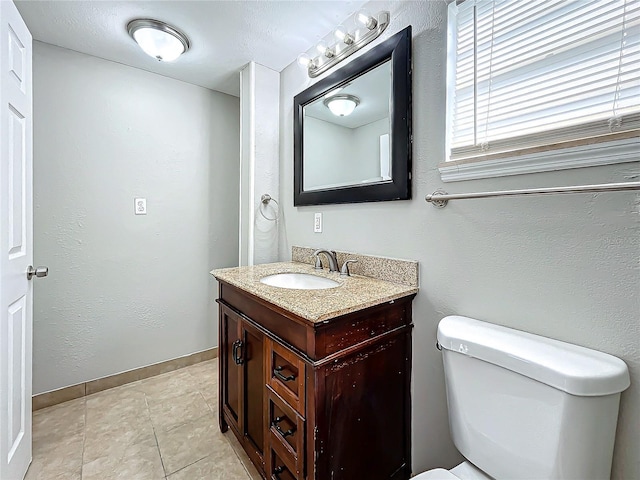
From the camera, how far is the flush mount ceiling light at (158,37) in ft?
5.03

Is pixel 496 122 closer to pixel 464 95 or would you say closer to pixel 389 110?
pixel 464 95

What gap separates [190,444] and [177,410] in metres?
0.34

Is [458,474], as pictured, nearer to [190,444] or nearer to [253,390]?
[253,390]

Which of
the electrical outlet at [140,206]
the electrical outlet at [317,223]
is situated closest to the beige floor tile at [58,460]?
the electrical outlet at [140,206]

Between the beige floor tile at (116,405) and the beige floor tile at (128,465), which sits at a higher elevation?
the beige floor tile at (116,405)

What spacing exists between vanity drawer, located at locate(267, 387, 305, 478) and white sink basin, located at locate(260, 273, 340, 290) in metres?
0.52

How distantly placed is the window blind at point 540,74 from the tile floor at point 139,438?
1721mm

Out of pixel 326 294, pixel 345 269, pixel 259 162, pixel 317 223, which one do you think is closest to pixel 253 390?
pixel 326 294

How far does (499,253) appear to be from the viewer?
3.22 ft

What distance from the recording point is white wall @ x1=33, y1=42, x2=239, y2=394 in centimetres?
178

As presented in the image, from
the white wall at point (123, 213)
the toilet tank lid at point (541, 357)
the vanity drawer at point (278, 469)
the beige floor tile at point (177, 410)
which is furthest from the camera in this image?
the white wall at point (123, 213)

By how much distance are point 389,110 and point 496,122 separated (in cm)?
45

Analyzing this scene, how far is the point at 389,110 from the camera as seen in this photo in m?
1.29

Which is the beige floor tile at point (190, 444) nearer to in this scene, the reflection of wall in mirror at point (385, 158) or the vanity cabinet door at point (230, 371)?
the vanity cabinet door at point (230, 371)
